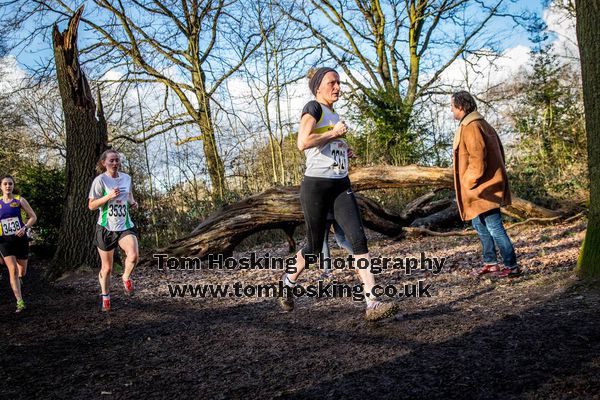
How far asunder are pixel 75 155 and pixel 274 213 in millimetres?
4225

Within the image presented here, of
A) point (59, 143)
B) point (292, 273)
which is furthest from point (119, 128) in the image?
point (292, 273)

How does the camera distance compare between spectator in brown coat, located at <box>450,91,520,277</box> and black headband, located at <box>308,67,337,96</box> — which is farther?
spectator in brown coat, located at <box>450,91,520,277</box>

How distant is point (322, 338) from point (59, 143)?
75.3 ft

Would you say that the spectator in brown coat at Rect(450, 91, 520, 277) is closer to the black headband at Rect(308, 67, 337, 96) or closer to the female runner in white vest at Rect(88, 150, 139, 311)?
the black headband at Rect(308, 67, 337, 96)

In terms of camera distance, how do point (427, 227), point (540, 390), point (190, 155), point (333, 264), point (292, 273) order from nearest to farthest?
point (540, 390)
point (292, 273)
point (333, 264)
point (427, 227)
point (190, 155)

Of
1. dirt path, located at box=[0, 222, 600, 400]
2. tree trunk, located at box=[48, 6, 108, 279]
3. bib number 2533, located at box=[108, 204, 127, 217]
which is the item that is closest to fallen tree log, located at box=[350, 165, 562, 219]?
dirt path, located at box=[0, 222, 600, 400]

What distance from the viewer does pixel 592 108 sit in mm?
4117

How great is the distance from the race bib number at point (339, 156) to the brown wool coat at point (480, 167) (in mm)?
1867

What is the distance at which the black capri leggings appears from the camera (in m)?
3.97

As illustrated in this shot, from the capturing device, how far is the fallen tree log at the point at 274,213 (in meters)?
9.03

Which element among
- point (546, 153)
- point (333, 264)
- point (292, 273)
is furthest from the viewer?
point (546, 153)

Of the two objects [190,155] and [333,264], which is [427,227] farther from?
[190,155]

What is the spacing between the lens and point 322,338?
149 inches

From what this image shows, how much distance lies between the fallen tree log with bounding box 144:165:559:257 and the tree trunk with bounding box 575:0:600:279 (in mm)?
5176
